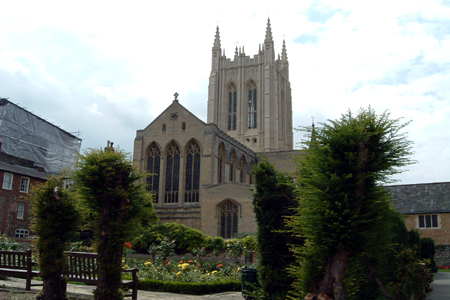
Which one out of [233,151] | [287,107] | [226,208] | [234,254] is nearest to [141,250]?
[234,254]

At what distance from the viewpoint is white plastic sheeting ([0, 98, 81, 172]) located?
4219cm

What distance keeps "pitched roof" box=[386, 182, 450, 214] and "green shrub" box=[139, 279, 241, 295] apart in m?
24.2

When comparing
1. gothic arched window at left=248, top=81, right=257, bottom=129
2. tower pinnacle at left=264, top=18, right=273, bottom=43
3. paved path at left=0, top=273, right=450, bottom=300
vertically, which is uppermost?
tower pinnacle at left=264, top=18, right=273, bottom=43

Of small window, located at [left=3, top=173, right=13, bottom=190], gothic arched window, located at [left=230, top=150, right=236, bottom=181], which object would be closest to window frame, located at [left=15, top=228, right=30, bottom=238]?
small window, located at [left=3, top=173, right=13, bottom=190]

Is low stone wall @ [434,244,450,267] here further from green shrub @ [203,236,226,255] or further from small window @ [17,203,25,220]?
small window @ [17,203,25,220]

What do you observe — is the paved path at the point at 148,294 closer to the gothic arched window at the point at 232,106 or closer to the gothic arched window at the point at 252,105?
the gothic arched window at the point at 252,105

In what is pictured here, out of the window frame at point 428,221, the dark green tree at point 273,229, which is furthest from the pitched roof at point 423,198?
the dark green tree at point 273,229

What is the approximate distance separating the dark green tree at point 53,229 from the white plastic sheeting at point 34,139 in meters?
34.1

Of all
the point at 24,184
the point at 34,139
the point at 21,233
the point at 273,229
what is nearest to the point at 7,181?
the point at 24,184

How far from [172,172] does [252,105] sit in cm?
3200

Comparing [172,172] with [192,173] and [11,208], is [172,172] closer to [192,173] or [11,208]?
[192,173]

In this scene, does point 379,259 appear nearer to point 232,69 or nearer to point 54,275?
point 54,275

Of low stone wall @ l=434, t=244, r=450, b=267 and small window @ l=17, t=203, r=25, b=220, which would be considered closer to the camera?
low stone wall @ l=434, t=244, r=450, b=267

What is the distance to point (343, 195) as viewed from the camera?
7.32m
